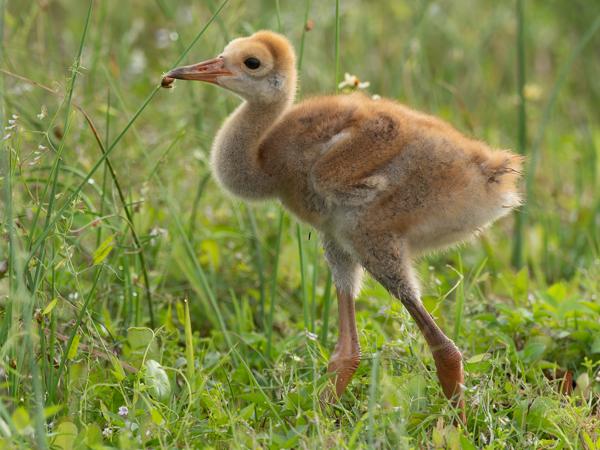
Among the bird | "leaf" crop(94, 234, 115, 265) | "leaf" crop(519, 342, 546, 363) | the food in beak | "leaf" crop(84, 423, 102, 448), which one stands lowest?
"leaf" crop(519, 342, 546, 363)

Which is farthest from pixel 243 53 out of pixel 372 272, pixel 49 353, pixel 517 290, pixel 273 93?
pixel 517 290

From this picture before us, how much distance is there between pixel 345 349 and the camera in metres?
3.13

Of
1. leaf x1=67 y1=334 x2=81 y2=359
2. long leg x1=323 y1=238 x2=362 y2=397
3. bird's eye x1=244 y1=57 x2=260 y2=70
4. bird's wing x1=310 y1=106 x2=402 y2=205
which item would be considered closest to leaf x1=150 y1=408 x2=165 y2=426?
leaf x1=67 y1=334 x2=81 y2=359

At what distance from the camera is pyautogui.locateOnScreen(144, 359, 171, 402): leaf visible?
2.84 meters

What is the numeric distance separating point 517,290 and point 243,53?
1.43m

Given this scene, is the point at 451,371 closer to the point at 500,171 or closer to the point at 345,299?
the point at 345,299

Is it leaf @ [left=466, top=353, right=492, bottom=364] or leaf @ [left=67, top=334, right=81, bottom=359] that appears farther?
leaf @ [left=466, top=353, right=492, bottom=364]

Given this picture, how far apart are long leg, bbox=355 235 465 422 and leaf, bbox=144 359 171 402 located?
674 mm

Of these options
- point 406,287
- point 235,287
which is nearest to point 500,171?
point 406,287

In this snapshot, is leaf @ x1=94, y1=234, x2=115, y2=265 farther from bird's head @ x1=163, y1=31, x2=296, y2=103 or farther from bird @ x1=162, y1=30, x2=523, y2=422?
bird's head @ x1=163, y1=31, x2=296, y2=103

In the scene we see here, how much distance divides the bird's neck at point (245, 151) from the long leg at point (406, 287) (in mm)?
418

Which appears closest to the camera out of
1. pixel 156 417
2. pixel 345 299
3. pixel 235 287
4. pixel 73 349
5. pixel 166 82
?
pixel 156 417

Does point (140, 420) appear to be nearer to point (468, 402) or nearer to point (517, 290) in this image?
point (468, 402)

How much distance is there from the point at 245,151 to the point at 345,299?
0.57 m
